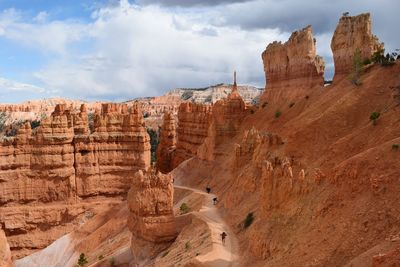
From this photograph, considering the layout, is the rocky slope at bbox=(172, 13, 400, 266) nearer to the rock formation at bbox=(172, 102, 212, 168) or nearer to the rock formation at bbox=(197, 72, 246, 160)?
the rock formation at bbox=(197, 72, 246, 160)

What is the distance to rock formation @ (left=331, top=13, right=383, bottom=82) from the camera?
45000 millimetres

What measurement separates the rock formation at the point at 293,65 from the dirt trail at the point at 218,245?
20.9 metres

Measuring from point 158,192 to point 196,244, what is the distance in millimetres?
5217

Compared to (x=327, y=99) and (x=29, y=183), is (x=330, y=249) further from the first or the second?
(x=29, y=183)

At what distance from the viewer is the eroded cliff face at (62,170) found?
172 ft

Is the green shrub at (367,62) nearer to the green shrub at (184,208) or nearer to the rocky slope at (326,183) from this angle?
the rocky slope at (326,183)

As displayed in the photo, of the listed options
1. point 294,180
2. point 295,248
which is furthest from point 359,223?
point 294,180

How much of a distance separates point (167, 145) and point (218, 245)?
145 feet

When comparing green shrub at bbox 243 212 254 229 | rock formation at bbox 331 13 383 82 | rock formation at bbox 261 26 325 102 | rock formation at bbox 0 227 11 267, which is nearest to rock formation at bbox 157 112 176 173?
rock formation at bbox 261 26 325 102

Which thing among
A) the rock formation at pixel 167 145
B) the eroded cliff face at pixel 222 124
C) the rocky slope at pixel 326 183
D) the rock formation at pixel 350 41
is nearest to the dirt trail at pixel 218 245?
the rocky slope at pixel 326 183

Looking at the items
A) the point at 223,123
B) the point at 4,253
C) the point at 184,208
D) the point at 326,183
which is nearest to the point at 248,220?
the point at 326,183

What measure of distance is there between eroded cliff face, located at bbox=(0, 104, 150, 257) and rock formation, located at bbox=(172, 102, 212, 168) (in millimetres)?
10097

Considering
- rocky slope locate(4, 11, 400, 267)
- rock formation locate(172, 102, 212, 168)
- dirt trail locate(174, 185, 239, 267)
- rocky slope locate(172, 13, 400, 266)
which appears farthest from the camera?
rock formation locate(172, 102, 212, 168)

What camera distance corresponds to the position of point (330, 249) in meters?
20.7
